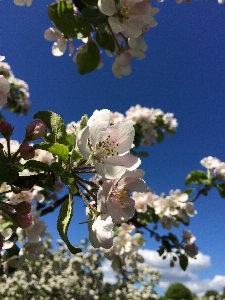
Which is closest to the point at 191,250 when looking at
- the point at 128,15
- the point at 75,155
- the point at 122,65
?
the point at 122,65

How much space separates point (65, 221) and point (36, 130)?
9.8 inches

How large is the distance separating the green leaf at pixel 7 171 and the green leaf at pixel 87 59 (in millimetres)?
891

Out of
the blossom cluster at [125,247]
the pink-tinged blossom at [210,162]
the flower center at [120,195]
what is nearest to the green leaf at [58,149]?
the flower center at [120,195]

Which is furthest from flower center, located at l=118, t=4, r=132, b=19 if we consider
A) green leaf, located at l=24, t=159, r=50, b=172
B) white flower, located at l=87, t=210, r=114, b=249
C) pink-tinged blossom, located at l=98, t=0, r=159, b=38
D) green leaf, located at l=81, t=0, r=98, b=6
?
white flower, located at l=87, t=210, r=114, b=249

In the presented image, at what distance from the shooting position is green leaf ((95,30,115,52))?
1381 millimetres

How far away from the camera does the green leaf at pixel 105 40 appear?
138 centimetres

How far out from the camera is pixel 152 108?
4.79 meters

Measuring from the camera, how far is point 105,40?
1.39m

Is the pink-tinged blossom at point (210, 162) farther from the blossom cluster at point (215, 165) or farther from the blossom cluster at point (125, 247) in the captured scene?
the blossom cluster at point (125, 247)

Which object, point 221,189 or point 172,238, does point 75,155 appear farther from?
point 221,189

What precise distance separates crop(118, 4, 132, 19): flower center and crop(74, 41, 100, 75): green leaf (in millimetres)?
284

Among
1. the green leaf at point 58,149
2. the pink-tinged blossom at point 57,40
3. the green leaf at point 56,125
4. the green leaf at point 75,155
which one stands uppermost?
the pink-tinged blossom at point 57,40

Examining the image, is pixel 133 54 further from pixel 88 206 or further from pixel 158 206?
pixel 158 206

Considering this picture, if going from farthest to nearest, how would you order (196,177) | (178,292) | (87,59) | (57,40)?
(178,292) < (196,177) < (57,40) < (87,59)
